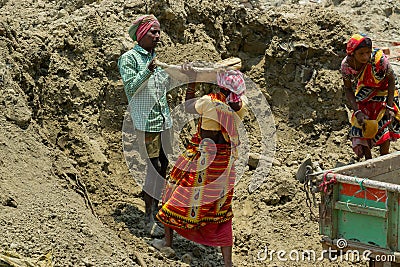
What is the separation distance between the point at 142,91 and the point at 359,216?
6.84 ft

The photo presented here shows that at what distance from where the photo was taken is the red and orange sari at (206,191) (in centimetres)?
586

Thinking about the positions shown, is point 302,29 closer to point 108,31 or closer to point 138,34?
point 108,31

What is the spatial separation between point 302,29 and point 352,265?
119 inches

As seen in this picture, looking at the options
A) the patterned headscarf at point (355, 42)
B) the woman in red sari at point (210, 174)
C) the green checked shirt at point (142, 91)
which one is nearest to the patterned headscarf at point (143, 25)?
the green checked shirt at point (142, 91)

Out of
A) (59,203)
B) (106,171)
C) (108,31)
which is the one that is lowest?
(106,171)

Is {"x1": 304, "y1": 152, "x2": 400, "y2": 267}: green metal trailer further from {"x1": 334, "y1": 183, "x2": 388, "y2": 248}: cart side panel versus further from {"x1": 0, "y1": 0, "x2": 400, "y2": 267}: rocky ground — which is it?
{"x1": 0, "y1": 0, "x2": 400, "y2": 267}: rocky ground

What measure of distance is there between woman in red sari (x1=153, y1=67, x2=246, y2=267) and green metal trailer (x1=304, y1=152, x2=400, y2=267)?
83cm

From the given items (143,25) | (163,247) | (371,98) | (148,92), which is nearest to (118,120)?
(148,92)

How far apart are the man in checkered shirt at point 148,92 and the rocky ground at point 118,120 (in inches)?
20.0

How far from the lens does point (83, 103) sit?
711 centimetres

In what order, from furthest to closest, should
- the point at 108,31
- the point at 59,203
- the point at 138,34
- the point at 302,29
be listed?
the point at 302,29, the point at 108,31, the point at 138,34, the point at 59,203

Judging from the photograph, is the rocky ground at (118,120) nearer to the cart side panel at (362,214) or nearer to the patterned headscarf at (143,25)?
the patterned headscarf at (143,25)

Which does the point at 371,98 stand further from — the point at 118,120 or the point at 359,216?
the point at 118,120

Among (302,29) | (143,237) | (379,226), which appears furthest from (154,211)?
(302,29)
